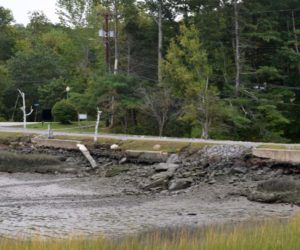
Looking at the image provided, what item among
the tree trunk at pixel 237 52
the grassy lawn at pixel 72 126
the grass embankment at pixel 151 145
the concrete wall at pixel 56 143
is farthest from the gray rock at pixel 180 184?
the tree trunk at pixel 237 52

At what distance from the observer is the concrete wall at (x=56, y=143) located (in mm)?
30150

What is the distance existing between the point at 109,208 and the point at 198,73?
2561 centimetres

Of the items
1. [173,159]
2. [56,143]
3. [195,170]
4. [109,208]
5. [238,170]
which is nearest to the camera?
[109,208]

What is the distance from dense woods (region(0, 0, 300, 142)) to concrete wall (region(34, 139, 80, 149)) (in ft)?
28.3

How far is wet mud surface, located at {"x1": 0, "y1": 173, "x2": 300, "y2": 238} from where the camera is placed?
45.4ft

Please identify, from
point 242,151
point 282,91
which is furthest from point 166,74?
point 242,151

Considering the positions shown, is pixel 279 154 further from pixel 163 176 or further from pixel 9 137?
pixel 9 137

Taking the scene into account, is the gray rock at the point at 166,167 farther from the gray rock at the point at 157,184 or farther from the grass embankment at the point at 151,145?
the gray rock at the point at 157,184

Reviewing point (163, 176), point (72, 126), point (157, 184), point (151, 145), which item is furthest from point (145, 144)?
point (72, 126)

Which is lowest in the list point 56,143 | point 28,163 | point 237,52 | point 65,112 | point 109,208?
point 109,208

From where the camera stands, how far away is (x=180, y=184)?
21234 mm

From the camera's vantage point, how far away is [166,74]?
42000 mm

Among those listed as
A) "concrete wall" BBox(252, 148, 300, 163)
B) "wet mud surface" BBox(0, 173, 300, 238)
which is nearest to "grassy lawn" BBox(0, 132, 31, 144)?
"wet mud surface" BBox(0, 173, 300, 238)

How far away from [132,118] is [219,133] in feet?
23.2
